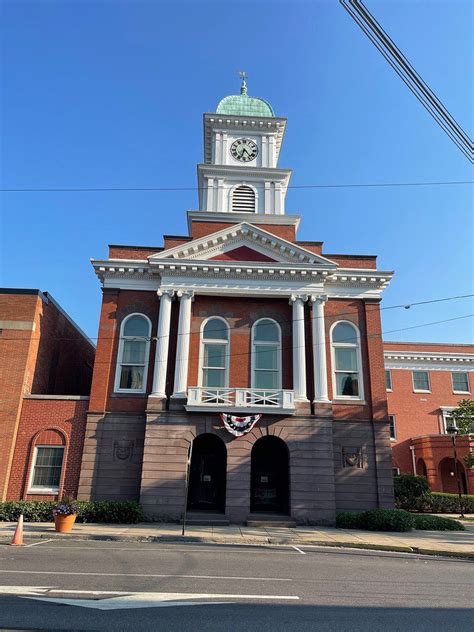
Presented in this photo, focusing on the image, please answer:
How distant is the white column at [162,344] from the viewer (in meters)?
22.3

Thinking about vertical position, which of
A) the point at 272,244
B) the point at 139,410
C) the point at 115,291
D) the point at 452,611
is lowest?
the point at 452,611

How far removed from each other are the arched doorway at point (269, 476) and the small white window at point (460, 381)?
82.1ft

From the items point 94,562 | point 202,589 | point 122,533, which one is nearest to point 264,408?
point 122,533

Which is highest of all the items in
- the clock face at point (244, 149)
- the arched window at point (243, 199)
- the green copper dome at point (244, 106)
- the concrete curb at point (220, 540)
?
the green copper dome at point (244, 106)

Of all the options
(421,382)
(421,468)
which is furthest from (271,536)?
(421,382)

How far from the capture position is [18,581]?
8.42 meters

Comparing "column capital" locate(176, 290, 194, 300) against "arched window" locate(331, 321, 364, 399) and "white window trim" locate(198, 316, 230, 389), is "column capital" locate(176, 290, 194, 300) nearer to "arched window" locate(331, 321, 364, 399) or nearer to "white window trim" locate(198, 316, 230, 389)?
"white window trim" locate(198, 316, 230, 389)

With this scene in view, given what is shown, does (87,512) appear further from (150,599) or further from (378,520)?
(150,599)

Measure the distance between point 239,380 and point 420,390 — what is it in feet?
81.2

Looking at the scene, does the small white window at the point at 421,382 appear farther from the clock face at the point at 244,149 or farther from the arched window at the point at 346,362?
the clock face at the point at 244,149

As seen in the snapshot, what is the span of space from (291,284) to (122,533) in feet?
44.5

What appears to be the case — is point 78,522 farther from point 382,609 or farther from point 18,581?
point 382,609

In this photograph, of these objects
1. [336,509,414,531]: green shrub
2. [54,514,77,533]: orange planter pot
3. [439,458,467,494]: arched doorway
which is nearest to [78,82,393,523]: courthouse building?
[336,509,414,531]: green shrub

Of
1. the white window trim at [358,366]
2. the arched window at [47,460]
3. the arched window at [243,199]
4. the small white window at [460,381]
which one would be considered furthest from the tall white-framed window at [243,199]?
the small white window at [460,381]
